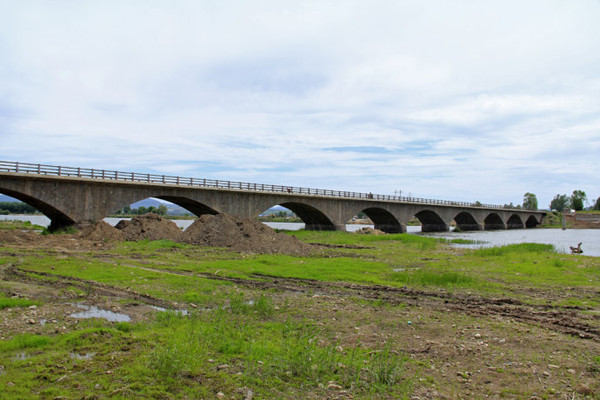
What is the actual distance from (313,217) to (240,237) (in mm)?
35644

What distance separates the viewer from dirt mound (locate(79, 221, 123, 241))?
32.0 m

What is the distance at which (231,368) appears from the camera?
7.26 m

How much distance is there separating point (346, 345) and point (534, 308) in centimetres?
748

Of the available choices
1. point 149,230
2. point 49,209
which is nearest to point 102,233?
point 149,230

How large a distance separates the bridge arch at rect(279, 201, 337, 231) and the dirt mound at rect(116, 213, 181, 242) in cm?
2501

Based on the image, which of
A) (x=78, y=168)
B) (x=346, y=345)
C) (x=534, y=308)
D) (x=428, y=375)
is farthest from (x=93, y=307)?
(x=78, y=168)

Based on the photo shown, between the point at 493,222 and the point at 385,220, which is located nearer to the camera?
the point at 385,220

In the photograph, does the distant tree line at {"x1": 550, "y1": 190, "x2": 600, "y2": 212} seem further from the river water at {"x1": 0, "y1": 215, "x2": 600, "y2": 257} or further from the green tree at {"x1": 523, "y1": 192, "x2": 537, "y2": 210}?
the river water at {"x1": 0, "y1": 215, "x2": 600, "y2": 257}

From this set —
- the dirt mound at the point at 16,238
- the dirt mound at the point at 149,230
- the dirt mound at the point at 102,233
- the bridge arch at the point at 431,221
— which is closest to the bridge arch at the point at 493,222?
the bridge arch at the point at 431,221

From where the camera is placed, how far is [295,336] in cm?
909

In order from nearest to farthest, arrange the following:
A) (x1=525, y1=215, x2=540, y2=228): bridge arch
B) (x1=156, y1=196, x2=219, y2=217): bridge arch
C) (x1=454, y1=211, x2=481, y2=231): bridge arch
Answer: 1. (x1=156, y1=196, x2=219, y2=217): bridge arch
2. (x1=454, y1=211, x2=481, y2=231): bridge arch
3. (x1=525, y1=215, x2=540, y2=228): bridge arch

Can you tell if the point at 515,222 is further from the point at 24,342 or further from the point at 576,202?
the point at 24,342

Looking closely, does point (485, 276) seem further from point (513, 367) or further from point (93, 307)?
point (93, 307)

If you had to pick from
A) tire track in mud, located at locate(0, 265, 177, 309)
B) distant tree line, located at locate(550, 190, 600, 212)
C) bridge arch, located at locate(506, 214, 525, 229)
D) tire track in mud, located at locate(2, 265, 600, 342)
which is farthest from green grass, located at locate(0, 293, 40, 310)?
distant tree line, located at locate(550, 190, 600, 212)
